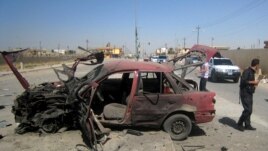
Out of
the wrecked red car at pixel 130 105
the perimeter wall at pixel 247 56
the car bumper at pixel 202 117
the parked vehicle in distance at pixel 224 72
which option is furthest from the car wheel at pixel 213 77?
the car bumper at pixel 202 117

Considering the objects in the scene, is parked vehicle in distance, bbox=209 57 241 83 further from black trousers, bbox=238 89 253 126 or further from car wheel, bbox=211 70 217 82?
black trousers, bbox=238 89 253 126

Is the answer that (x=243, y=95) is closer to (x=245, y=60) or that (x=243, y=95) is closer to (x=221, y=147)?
(x=221, y=147)

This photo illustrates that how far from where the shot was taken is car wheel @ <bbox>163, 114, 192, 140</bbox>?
778 centimetres

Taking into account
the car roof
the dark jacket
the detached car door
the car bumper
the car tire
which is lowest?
the car tire

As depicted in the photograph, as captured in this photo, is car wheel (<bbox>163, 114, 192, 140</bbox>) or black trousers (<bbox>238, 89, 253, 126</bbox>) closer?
car wheel (<bbox>163, 114, 192, 140</bbox>)

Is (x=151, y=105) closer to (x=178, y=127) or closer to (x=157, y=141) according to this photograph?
(x=178, y=127)

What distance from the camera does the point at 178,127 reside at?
25.8ft

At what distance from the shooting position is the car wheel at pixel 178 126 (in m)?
7.78

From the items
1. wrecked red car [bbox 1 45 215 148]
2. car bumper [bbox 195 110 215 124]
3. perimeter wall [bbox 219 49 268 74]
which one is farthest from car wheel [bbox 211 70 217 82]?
car bumper [bbox 195 110 215 124]

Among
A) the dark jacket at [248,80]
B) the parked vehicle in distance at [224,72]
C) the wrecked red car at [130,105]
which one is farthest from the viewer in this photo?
the parked vehicle in distance at [224,72]

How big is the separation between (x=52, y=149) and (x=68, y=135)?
0.79 meters

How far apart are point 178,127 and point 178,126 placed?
0.02m

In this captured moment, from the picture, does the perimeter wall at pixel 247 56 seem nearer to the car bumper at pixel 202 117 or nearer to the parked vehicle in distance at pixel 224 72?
the parked vehicle in distance at pixel 224 72

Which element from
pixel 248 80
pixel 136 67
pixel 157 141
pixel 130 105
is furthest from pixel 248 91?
pixel 157 141
